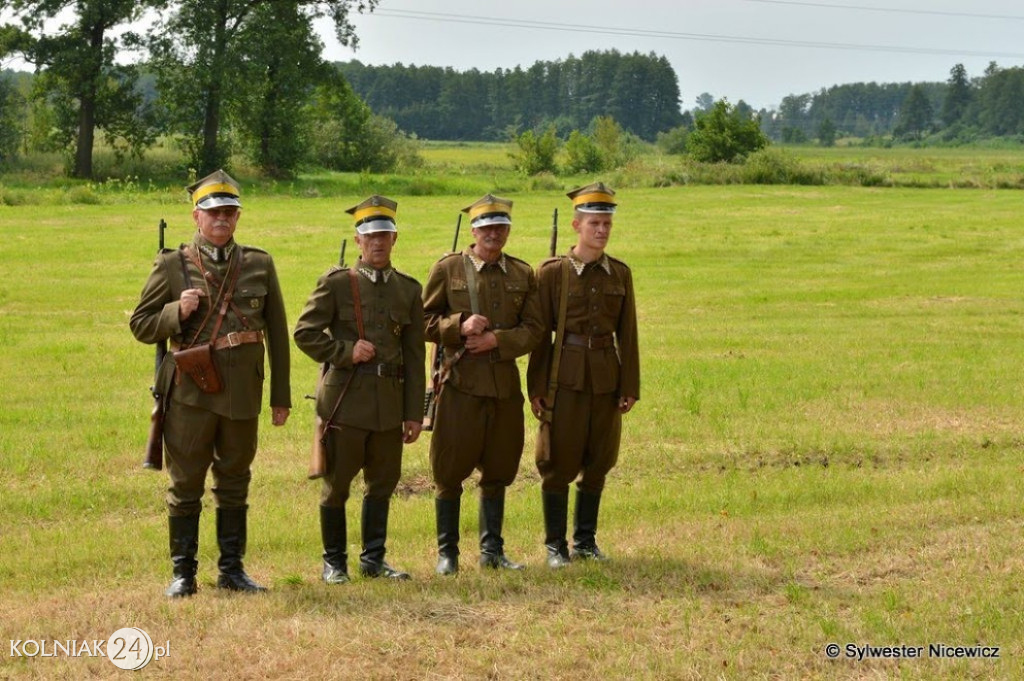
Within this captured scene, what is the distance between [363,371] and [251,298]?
82 cm

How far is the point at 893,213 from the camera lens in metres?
41.5

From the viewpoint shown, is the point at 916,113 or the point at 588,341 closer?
the point at 588,341

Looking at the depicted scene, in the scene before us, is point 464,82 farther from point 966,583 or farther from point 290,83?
point 966,583

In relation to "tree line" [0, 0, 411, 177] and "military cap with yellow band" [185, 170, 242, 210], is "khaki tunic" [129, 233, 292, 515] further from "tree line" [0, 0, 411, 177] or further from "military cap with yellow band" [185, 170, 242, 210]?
"tree line" [0, 0, 411, 177]

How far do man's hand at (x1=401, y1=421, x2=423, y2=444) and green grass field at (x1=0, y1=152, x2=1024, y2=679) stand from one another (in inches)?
35.7

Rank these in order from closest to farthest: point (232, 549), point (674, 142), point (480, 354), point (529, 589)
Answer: point (529, 589) → point (232, 549) → point (480, 354) → point (674, 142)

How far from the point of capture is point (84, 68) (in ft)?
182

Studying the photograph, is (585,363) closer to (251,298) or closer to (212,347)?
(251,298)

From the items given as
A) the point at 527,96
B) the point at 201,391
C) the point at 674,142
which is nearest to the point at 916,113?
the point at 527,96

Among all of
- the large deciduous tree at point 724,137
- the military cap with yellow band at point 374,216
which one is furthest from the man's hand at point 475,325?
the large deciduous tree at point 724,137

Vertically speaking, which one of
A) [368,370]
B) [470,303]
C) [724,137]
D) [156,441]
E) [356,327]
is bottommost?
[156,441]

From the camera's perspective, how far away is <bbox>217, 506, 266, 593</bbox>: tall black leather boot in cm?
825

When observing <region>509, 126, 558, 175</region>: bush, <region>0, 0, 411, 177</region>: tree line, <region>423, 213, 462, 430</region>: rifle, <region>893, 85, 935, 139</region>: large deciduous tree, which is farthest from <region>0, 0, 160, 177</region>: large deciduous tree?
<region>893, 85, 935, 139</region>: large deciduous tree

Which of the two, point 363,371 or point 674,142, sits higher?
point 674,142
